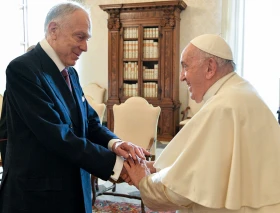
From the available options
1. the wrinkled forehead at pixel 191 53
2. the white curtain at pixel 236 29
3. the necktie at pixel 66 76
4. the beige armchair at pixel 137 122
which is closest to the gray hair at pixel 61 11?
the necktie at pixel 66 76

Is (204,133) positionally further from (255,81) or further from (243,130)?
(255,81)

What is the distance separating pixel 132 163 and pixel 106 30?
5.78 meters

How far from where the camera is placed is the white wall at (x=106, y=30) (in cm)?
639

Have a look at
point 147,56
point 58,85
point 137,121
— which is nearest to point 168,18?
point 147,56

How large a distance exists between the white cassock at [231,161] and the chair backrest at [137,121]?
88.4 inches

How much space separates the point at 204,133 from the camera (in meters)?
1.37

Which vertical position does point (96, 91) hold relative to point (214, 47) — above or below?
below

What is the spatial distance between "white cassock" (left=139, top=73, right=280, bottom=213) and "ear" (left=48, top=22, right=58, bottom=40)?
2.45 ft

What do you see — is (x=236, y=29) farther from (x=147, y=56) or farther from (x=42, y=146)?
(x=42, y=146)

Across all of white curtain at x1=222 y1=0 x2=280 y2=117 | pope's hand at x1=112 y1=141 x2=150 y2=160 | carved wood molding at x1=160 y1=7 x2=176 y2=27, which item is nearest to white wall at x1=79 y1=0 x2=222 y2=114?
white curtain at x1=222 y1=0 x2=280 y2=117

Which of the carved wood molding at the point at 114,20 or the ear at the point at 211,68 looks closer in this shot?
the ear at the point at 211,68

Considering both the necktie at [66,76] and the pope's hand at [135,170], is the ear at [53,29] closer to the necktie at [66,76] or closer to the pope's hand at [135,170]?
the necktie at [66,76]

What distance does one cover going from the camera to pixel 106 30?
23.5ft

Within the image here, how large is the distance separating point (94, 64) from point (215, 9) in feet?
9.00
